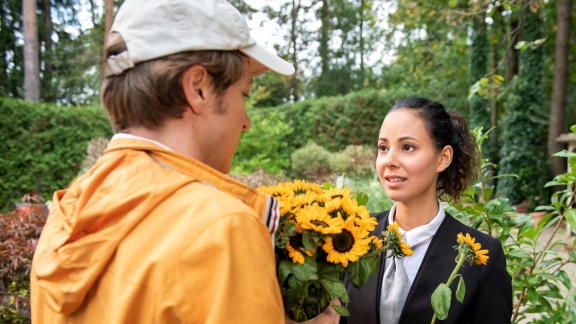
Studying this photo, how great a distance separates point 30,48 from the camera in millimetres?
15773

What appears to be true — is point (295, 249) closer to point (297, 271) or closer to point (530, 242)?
point (297, 271)

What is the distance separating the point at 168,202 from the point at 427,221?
1406 mm

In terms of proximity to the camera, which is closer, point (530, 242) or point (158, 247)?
point (158, 247)

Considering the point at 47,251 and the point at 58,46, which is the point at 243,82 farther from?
the point at 58,46

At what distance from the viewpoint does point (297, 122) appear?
15.7 meters

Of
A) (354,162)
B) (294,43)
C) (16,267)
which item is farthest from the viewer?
(294,43)

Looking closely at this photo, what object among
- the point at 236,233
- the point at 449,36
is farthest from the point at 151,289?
the point at 449,36

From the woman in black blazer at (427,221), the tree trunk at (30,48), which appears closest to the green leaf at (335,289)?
the woman in black blazer at (427,221)

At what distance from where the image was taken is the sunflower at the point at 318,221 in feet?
3.69

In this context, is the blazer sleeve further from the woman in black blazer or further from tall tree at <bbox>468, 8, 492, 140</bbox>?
tall tree at <bbox>468, 8, 492, 140</bbox>

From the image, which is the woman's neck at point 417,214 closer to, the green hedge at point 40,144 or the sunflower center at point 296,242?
the sunflower center at point 296,242

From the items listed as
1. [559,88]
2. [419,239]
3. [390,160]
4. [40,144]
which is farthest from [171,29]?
[559,88]

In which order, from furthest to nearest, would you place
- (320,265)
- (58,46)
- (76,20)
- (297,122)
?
(76,20), (58,46), (297,122), (320,265)

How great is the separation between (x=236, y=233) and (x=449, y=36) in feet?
62.1
